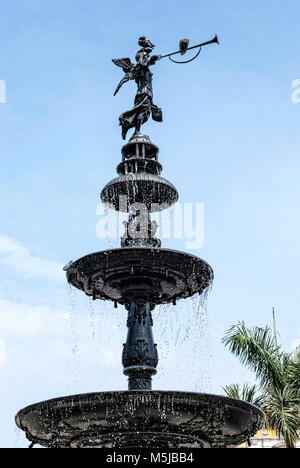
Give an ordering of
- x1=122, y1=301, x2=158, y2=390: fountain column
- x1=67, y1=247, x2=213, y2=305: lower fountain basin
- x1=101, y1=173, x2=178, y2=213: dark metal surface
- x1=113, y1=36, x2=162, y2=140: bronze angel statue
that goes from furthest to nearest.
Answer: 1. x1=113, y1=36, x2=162, y2=140: bronze angel statue
2. x1=101, y1=173, x2=178, y2=213: dark metal surface
3. x1=122, y1=301, x2=158, y2=390: fountain column
4. x1=67, y1=247, x2=213, y2=305: lower fountain basin

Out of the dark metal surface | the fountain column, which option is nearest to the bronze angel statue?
the dark metal surface

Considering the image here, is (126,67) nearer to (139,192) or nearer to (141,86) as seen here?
(141,86)

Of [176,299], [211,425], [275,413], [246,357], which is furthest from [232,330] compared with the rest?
[211,425]

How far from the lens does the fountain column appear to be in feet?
49.1

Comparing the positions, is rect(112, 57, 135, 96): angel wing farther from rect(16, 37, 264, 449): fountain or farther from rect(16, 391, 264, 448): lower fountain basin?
rect(16, 391, 264, 448): lower fountain basin

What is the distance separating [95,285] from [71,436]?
9.31 ft

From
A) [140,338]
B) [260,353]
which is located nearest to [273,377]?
[260,353]

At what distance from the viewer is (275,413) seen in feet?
76.9

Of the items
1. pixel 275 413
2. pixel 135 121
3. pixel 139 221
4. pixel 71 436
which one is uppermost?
pixel 135 121

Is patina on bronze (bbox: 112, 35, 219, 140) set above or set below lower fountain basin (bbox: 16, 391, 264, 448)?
above

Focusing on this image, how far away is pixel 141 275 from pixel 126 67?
5.11 meters

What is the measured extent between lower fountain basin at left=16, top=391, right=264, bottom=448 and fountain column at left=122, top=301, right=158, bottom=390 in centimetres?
100

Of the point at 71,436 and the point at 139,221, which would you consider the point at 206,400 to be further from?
the point at 139,221

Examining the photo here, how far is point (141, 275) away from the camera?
1534 cm
